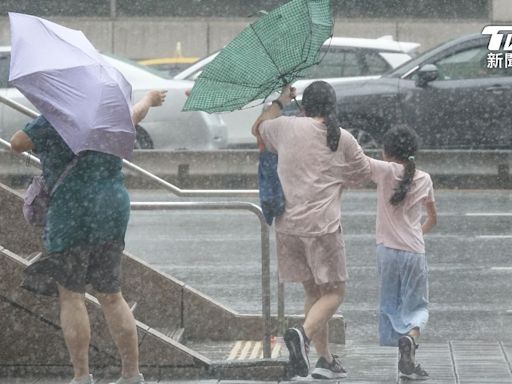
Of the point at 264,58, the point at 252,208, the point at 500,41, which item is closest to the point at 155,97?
the point at 264,58

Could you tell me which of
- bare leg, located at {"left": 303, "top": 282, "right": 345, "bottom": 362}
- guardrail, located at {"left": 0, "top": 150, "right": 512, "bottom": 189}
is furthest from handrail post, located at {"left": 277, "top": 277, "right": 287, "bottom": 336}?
guardrail, located at {"left": 0, "top": 150, "right": 512, "bottom": 189}

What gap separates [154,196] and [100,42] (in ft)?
65.3

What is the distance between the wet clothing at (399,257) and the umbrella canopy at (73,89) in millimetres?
1658

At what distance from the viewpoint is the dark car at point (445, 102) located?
797 inches

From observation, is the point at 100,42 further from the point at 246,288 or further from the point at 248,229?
the point at 246,288

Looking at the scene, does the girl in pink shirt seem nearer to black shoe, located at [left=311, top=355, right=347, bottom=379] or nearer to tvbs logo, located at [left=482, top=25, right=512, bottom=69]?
black shoe, located at [left=311, top=355, right=347, bottom=379]

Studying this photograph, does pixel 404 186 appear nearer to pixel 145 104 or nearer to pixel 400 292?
pixel 400 292

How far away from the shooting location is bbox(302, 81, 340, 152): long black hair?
313 inches

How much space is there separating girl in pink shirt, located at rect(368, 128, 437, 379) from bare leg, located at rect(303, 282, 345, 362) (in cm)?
37

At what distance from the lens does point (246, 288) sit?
11828mm

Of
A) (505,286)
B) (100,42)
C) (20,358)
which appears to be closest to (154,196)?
(505,286)

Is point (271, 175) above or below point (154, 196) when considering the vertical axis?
above

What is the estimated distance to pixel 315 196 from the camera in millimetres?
7879

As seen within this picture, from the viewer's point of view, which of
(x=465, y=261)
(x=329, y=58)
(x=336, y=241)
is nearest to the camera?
(x=336, y=241)
